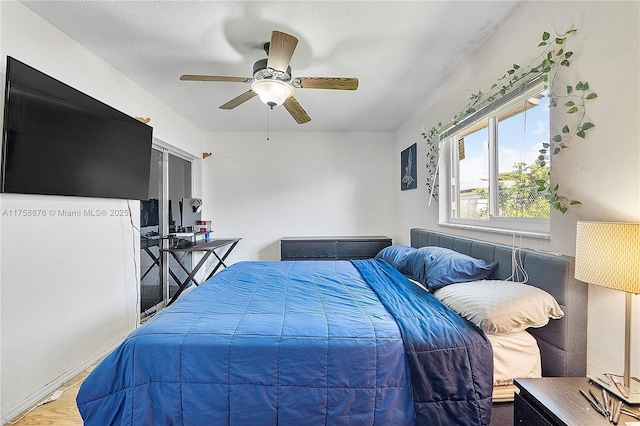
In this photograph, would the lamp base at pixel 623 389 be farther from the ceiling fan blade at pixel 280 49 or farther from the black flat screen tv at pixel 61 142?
the black flat screen tv at pixel 61 142

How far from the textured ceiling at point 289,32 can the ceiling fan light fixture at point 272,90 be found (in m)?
0.34

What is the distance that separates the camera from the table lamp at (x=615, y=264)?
3.07ft

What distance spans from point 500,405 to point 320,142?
3.86m

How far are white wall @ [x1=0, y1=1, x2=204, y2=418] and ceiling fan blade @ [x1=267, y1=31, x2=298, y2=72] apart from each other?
1499 mm

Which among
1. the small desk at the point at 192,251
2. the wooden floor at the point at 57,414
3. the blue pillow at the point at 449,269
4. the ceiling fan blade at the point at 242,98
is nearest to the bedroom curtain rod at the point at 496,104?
the blue pillow at the point at 449,269

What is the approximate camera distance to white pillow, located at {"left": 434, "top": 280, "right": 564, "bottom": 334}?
130cm

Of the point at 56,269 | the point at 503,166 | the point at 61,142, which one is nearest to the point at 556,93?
the point at 503,166

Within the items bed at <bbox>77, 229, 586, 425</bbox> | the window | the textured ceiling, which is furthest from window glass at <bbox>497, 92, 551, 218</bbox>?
the textured ceiling

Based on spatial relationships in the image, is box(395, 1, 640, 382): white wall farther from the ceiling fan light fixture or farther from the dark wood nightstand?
the ceiling fan light fixture

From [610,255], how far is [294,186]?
382 centimetres

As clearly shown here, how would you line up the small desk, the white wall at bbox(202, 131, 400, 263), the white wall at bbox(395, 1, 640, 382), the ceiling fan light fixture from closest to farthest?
1. the white wall at bbox(395, 1, 640, 382)
2. the ceiling fan light fixture
3. the small desk
4. the white wall at bbox(202, 131, 400, 263)

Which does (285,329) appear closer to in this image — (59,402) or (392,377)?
(392,377)

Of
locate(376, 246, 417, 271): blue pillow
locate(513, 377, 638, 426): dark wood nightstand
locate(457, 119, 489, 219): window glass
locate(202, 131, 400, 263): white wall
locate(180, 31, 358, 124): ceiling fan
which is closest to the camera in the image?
locate(513, 377, 638, 426): dark wood nightstand

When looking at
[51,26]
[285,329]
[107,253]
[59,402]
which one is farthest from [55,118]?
[285,329]
